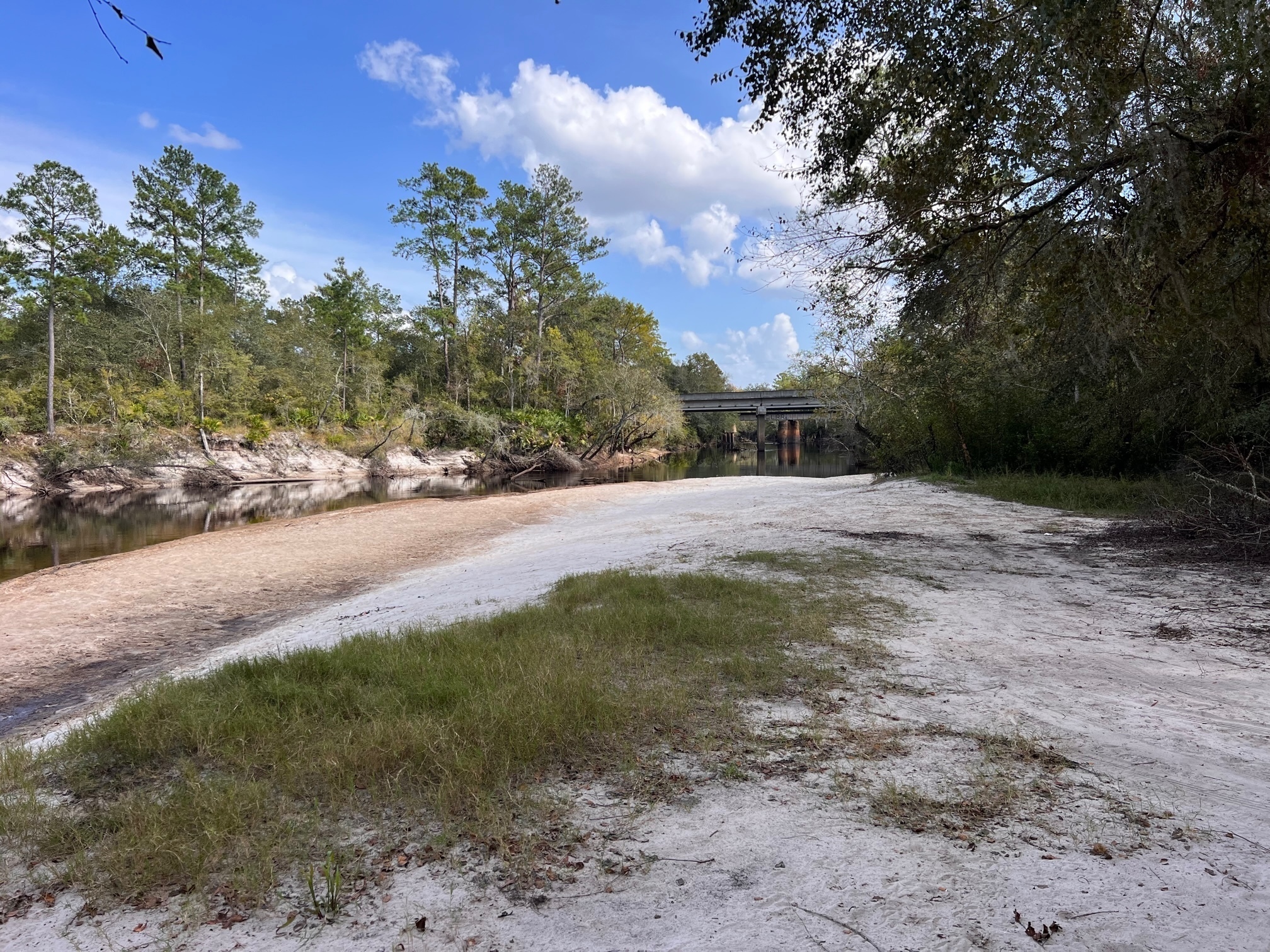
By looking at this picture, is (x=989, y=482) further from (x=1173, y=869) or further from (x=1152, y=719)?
(x=1173, y=869)

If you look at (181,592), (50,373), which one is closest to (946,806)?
(181,592)

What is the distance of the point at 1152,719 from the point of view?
382cm

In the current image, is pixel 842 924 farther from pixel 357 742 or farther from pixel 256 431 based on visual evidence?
pixel 256 431

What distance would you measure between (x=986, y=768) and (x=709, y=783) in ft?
4.55

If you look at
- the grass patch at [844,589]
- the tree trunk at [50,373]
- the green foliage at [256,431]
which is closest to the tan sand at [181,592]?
the grass patch at [844,589]

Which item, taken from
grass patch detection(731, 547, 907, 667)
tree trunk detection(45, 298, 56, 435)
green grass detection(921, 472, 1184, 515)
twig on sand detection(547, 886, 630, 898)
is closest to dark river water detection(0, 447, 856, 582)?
tree trunk detection(45, 298, 56, 435)

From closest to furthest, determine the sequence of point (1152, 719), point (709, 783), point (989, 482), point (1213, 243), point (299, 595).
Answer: point (709, 783)
point (1152, 719)
point (1213, 243)
point (299, 595)
point (989, 482)

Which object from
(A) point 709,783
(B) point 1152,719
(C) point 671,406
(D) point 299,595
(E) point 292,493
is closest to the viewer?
(A) point 709,783

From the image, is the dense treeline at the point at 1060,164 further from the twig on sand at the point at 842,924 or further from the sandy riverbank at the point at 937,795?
the twig on sand at the point at 842,924

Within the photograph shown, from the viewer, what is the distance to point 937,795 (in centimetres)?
298

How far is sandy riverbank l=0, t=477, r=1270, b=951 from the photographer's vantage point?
219 cm

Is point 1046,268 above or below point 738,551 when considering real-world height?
above

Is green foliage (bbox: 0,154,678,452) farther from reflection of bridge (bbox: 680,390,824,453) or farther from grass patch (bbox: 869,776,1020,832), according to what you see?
grass patch (bbox: 869,776,1020,832)

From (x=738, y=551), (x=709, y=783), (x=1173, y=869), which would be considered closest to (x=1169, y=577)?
(x=738, y=551)
